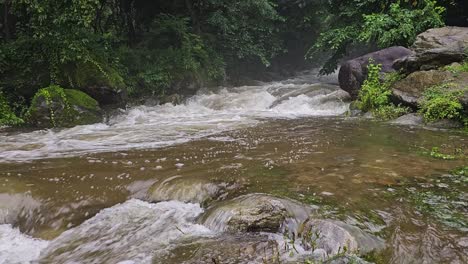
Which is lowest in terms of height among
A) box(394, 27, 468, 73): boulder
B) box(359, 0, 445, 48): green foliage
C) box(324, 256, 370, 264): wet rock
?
box(324, 256, 370, 264): wet rock

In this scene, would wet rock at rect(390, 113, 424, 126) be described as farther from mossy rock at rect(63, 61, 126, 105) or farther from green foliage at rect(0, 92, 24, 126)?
green foliage at rect(0, 92, 24, 126)

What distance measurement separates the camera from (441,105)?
7.93 m

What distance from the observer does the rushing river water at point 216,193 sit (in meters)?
3.41

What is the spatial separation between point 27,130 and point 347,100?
8212mm

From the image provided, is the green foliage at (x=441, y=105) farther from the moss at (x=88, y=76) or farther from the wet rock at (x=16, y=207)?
the moss at (x=88, y=76)

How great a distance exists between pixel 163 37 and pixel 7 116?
710 cm

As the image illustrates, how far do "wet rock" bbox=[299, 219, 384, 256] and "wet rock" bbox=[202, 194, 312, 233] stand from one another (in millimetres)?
206

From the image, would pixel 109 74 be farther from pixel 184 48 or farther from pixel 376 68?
pixel 376 68

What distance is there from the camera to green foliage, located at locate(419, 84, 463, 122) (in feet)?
25.4

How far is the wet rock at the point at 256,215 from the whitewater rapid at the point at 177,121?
325 cm

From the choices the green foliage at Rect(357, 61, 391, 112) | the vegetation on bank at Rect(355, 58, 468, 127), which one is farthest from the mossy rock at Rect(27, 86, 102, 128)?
the vegetation on bank at Rect(355, 58, 468, 127)

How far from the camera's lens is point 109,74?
36.3 feet

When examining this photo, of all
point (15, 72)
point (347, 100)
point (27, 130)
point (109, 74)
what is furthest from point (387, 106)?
point (15, 72)

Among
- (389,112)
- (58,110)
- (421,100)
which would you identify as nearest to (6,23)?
(58,110)
